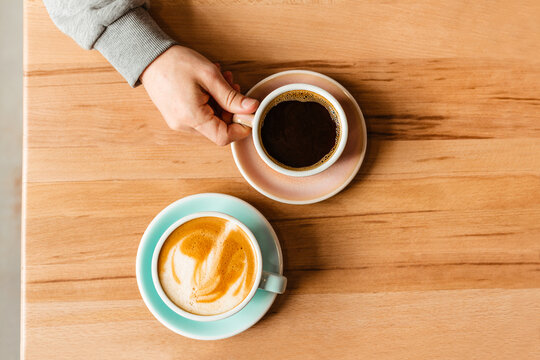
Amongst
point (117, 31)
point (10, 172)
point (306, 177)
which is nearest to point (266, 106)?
point (306, 177)

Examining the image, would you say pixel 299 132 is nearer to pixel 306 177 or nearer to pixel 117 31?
pixel 306 177

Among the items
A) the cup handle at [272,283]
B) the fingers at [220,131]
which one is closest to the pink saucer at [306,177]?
the fingers at [220,131]

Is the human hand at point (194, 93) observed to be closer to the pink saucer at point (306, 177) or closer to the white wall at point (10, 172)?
the pink saucer at point (306, 177)

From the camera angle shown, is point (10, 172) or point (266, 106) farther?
point (10, 172)

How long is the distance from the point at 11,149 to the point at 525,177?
4.76ft

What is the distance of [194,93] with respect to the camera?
708 millimetres

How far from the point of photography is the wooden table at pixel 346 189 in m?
0.74

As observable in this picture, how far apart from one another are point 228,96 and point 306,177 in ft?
0.62

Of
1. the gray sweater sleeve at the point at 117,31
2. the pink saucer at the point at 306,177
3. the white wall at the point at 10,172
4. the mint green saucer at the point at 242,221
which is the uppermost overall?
the gray sweater sleeve at the point at 117,31

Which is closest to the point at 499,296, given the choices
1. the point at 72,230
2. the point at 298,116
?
the point at 298,116

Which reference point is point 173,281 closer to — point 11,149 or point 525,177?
point 525,177

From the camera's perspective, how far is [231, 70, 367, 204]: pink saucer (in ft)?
2.41

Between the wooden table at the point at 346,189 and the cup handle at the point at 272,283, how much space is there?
0.08m

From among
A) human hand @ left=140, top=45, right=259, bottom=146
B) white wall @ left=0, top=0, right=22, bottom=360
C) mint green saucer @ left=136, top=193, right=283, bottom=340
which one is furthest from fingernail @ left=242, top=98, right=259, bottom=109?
white wall @ left=0, top=0, right=22, bottom=360
